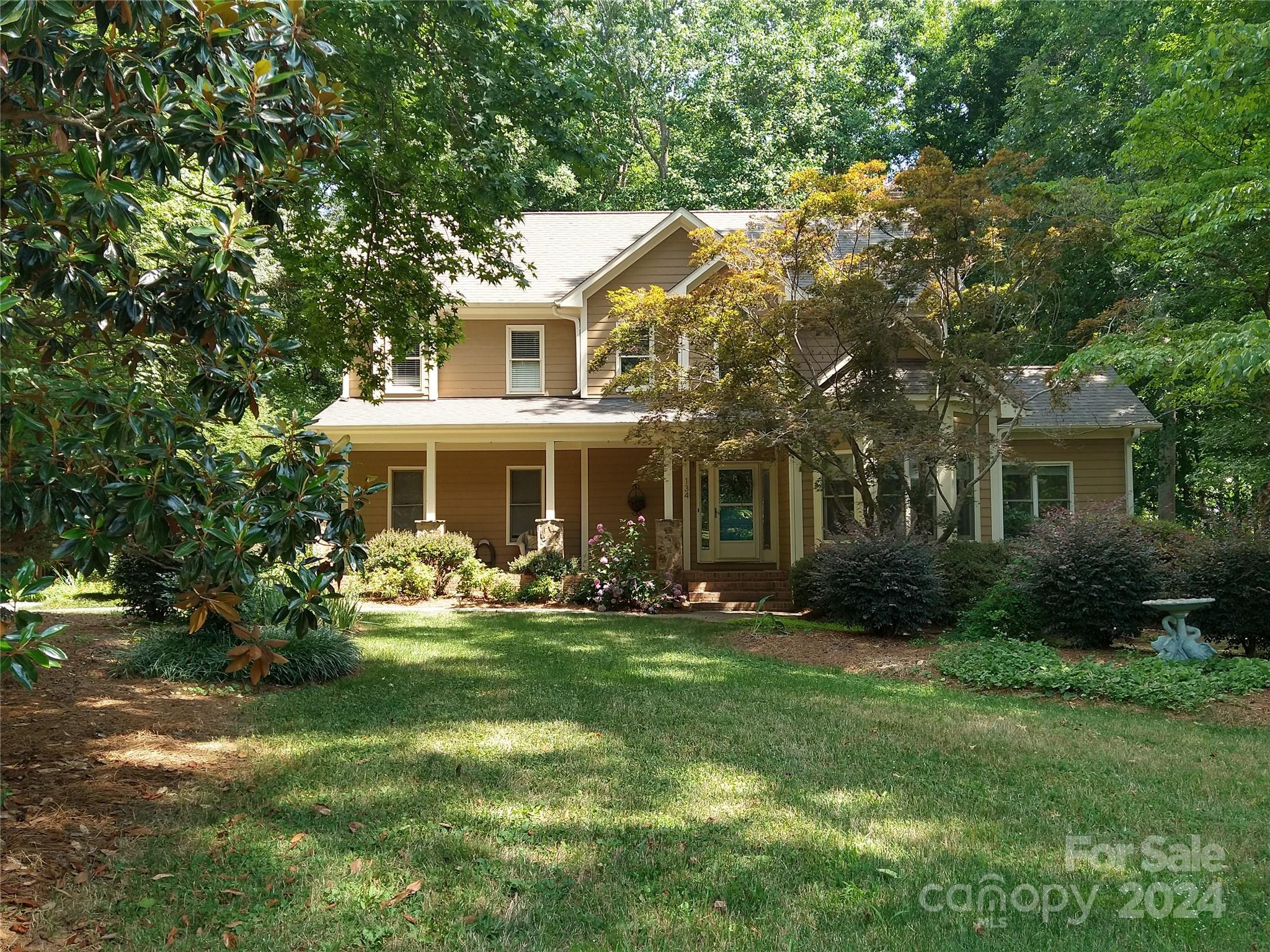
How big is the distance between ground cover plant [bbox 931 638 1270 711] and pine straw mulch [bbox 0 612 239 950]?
7245mm

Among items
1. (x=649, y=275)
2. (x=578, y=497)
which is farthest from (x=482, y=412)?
(x=649, y=275)

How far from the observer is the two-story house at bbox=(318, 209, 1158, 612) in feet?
54.9

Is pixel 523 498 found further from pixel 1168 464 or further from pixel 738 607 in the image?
pixel 1168 464

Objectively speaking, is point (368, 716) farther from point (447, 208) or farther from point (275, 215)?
point (447, 208)

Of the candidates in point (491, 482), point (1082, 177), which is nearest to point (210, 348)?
point (491, 482)

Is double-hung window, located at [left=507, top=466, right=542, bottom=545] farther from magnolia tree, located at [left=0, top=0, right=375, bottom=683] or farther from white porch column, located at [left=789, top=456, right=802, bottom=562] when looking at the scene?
magnolia tree, located at [left=0, top=0, right=375, bottom=683]

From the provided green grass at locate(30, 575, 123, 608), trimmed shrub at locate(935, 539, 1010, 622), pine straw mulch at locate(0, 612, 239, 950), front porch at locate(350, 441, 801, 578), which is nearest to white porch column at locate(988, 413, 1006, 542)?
trimmed shrub at locate(935, 539, 1010, 622)

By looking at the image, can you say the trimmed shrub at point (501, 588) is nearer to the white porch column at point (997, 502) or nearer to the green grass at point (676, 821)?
the green grass at point (676, 821)

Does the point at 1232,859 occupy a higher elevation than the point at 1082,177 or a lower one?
lower

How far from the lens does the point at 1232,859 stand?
404 cm

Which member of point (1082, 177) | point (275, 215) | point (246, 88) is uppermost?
point (1082, 177)

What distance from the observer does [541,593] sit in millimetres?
15523

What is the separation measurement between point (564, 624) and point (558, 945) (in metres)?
9.55

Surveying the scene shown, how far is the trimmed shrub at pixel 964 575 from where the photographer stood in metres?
12.6
